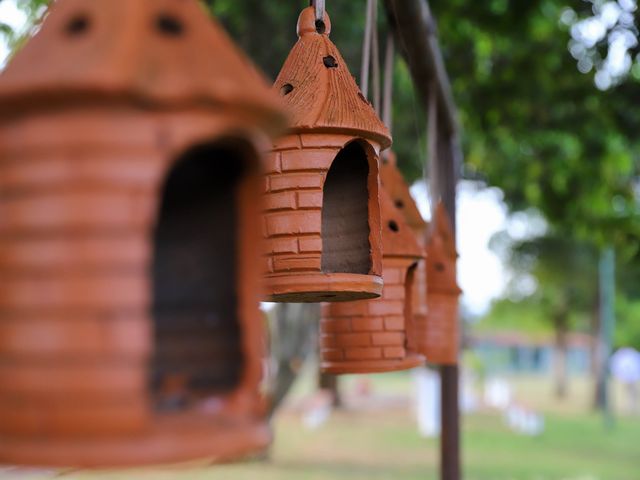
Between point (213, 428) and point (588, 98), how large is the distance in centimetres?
922

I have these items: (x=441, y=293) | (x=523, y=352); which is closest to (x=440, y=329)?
(x=441, y=293)

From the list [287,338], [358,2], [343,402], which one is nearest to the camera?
[358,2]

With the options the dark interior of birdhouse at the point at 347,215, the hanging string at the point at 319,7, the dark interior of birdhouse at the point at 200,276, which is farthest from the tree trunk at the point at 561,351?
the dark interior of birdhouse at the point at 200,276

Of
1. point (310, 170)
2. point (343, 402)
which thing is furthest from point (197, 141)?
point (343, 402)

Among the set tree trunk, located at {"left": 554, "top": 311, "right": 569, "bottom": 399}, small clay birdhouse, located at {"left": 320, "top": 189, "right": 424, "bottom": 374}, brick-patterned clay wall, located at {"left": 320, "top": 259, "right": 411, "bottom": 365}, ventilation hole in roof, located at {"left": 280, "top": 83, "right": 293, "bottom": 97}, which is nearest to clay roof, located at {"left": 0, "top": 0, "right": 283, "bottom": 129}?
ventilation hole in roof, located at {"left": 280, "top": 83, "right": 293, "bottom": 97}

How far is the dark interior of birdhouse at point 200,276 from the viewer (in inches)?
62.5

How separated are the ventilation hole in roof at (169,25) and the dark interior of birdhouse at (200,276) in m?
0.17

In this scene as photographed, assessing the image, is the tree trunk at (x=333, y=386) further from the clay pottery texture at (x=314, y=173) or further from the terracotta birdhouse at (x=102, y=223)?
the terracotta birdhouse at (x=102, y=223)

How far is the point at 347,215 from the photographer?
308 centimetres

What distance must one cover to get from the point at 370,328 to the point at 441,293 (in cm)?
121

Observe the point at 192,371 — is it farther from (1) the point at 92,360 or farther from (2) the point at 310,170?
(2) the point at 310,170

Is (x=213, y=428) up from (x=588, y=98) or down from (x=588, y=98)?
down

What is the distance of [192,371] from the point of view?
62.2 inches

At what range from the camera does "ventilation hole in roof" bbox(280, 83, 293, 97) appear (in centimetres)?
289
